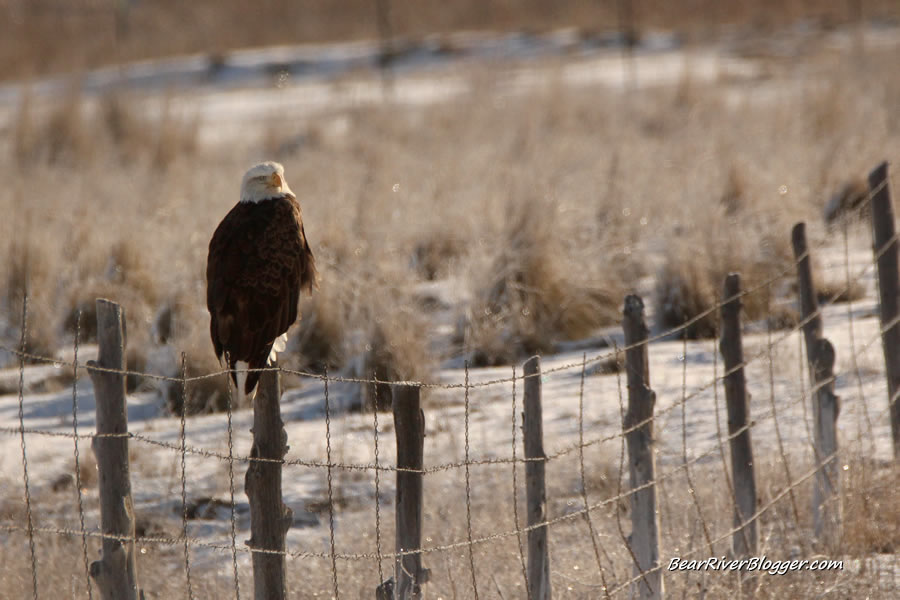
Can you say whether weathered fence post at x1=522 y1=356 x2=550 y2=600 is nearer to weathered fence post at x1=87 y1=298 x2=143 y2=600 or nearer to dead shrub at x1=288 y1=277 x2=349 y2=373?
weathered fence post at x1=87 y1=298 x2=143 y2=600

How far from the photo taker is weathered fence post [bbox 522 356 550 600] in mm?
3340

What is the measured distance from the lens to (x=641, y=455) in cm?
358

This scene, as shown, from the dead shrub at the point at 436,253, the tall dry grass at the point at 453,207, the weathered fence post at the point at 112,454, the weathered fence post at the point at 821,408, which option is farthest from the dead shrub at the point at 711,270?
the weathered fence post at the point at 112,454

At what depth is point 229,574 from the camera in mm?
4305

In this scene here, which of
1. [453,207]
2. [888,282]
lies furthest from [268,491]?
[453,207]

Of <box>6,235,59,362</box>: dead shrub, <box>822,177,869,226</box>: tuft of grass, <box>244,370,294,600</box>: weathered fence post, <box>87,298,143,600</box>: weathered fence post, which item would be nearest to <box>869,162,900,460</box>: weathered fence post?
<box>244,370,294,600</box>: weathered fence post

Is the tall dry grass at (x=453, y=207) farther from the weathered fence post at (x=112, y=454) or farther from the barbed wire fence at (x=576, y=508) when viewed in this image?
the weathered fence post at (x=112, y=454)

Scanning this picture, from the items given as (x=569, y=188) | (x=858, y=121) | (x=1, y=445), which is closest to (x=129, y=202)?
(x=569, y=188)

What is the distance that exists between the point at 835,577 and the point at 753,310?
306 centimetres

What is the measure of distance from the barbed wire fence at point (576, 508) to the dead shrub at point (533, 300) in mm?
1184

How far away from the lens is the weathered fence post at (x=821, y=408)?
4.07 meters

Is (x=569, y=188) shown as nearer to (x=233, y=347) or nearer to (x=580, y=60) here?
(x=233, y=347)

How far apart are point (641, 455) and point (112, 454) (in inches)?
60.4

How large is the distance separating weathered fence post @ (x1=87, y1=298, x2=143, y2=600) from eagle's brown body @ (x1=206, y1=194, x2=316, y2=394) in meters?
0.68
